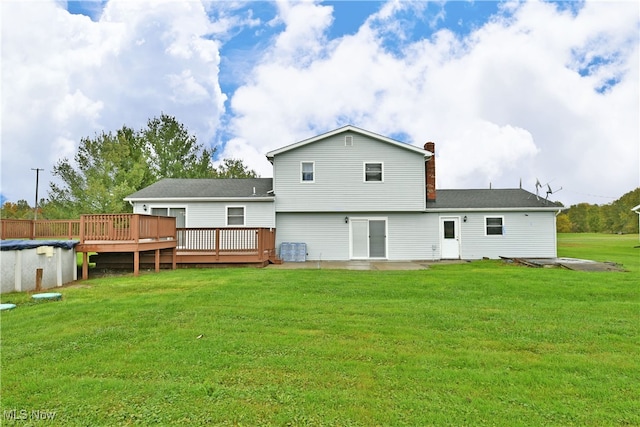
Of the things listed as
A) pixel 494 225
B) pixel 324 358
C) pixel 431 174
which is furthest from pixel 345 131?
pixel 324 358

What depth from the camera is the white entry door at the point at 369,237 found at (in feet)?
53.4

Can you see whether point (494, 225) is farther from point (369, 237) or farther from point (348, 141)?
point (348, 141)

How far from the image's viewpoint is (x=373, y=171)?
16078 mm

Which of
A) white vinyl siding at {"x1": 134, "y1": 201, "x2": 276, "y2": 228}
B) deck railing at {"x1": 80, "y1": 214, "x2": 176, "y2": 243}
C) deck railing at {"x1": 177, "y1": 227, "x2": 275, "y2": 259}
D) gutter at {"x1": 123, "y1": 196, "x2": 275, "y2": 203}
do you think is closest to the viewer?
deck railing at {"x1": 80, "y1": 214, "x2": 176, "y2": 243}

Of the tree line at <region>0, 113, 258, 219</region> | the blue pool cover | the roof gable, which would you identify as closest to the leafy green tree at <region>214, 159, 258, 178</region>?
the tree line at <region>0, 113, 258, 219</region>

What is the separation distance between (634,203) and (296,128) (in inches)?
2356

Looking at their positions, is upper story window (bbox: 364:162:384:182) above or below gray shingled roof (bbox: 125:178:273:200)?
above

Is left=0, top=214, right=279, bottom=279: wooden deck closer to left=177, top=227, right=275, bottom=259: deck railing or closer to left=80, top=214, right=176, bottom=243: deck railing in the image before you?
left=177, top=227, right=275, bottom=259: deck railing

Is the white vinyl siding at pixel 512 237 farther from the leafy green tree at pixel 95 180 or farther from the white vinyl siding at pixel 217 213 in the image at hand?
the leafy green tree at pixel 95 180

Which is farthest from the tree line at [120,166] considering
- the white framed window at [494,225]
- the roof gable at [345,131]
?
the white framed window at [494,225]

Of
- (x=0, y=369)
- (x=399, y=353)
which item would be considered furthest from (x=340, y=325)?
(x=0, y=369)

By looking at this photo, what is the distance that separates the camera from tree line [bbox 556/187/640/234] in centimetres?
5450

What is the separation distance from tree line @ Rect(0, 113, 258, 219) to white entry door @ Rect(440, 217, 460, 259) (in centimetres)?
2448

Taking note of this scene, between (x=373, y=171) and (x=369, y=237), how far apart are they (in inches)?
119
